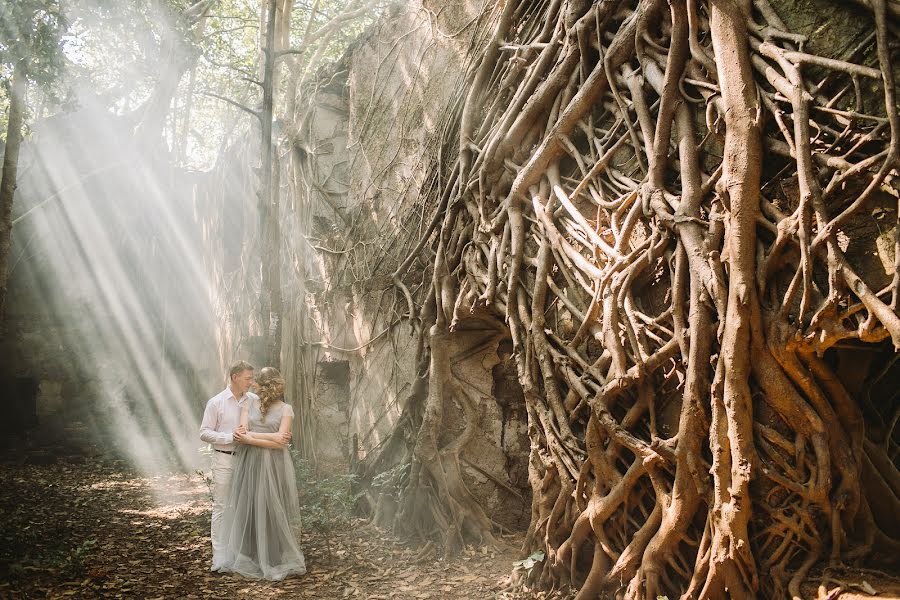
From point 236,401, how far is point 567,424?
2.28 m

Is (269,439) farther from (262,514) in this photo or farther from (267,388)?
(262,514)

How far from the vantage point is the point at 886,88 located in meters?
2.59

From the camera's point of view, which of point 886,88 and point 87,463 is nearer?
point 886,88

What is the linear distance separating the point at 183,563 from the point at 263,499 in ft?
Answer: 2.29

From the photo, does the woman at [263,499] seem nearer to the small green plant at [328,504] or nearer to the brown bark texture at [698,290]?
the small green plant at [328,504]

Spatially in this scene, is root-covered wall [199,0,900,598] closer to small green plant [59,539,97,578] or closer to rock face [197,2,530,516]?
rock face [197,2,530,516]

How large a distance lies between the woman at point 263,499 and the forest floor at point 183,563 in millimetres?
147

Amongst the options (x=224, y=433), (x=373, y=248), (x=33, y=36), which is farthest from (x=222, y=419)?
(x=33, y=36)

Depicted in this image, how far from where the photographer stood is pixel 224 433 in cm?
446

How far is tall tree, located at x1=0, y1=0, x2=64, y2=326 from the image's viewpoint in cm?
524

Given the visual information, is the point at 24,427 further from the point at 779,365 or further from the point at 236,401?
the point at 779,365

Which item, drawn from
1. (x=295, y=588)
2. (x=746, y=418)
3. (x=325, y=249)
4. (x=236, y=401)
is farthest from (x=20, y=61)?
(x=746, y=418)

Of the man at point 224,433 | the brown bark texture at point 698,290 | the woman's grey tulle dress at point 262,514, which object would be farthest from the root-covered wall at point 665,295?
the man at point 224,433

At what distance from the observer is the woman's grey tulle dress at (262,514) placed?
4195 millimetres
